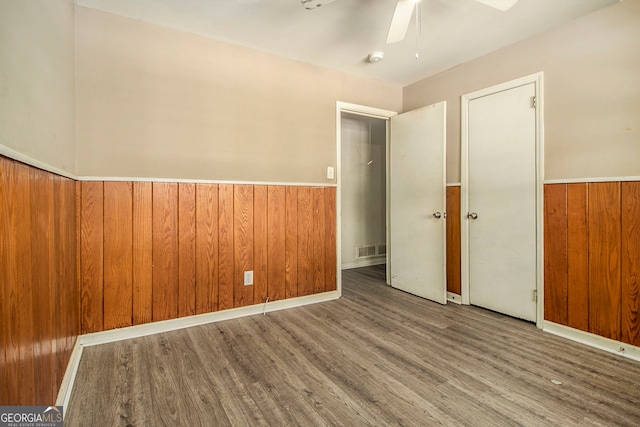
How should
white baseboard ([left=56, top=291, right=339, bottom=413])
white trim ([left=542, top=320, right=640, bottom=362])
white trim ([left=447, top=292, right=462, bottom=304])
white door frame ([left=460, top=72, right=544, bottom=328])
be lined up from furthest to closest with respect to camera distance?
white trim ([left=447, top=292, right=462, bottom=304])
white door frame ([left=460, top=72, right=544, bottom=328])
white trim ([left=542, top=320, right=640, bottom=362])
white baseboard ([left=56, top=291, right=339, bottom=413])

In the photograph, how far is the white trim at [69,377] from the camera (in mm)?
1454

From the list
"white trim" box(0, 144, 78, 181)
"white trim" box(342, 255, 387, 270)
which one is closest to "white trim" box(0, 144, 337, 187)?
"white trim" box(0, 144, 78, 181)

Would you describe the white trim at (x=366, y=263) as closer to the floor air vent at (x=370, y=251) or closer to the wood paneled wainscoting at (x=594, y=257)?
the floor air vent at (x=370, y=251)

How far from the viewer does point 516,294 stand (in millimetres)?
2604

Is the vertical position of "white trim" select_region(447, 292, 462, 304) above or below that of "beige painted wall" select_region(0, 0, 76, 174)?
below

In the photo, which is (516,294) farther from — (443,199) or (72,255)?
(72,255)

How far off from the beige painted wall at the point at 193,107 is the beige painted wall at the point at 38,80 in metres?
0.17

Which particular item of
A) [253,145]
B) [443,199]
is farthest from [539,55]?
[253,145]

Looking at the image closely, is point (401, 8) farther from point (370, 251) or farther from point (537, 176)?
point (370, 251)

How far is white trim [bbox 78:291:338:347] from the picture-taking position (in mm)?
2156

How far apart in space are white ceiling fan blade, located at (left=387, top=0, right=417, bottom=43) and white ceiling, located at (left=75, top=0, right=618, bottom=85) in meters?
0.26

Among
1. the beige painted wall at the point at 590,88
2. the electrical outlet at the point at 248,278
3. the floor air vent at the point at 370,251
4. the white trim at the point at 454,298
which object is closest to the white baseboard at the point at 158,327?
the electrical outlet at the point at 248,278

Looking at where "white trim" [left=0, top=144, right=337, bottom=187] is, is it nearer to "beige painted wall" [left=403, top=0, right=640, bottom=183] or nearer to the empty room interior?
the empty room interior

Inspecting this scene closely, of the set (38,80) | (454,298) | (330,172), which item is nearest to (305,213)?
(330,172)
